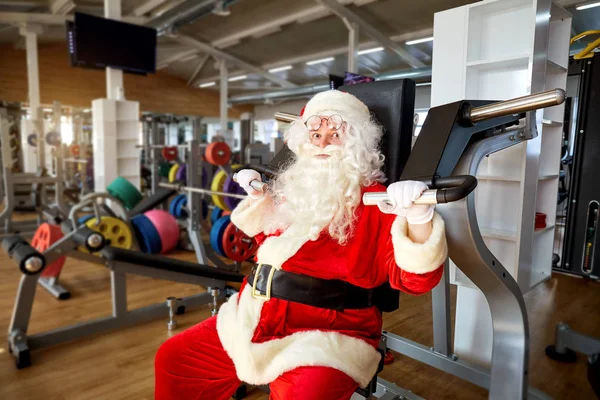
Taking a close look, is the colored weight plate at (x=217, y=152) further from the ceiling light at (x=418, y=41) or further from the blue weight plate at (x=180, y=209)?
the ceiling light at (x=418, y=41)

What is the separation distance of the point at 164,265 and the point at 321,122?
1340 mm

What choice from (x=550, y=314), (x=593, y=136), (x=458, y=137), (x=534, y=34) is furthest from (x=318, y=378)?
(x=593, y=136)

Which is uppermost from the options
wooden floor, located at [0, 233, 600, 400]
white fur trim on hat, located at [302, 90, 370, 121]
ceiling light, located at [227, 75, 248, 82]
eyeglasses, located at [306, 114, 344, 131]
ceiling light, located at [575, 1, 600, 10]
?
ceiling light, located at [227, 75, 248, 82]

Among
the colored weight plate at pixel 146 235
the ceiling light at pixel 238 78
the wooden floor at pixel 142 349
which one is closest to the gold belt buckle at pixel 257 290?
the wooden floor at pixel 142 349

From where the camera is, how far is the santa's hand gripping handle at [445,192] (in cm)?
77

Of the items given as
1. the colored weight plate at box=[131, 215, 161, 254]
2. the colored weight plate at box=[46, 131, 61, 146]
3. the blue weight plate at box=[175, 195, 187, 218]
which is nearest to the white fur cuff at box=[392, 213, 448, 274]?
the colored weight plate at box=[131, 215, 161, 254]

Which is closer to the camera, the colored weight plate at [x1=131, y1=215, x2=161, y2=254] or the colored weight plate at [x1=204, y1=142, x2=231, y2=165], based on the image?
the colored weight plate at [x1=204, y1=142, x2=231, y2=165]

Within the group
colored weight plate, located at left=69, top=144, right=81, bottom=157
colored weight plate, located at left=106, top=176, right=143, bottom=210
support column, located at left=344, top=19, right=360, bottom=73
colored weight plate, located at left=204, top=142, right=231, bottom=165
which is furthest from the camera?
colored weight plate, located at left=69, top=144, right=81, bottom=157

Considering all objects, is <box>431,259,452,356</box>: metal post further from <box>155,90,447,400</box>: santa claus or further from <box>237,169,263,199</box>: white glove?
<box>237,169,263,199</box>: white glove

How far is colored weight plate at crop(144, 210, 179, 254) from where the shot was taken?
12.0ft

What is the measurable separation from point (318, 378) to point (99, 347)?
1.56 meters

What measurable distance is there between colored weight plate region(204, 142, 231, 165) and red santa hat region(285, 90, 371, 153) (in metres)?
2.03

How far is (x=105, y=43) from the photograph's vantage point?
5012 millimetres

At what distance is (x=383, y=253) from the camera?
116 cm
